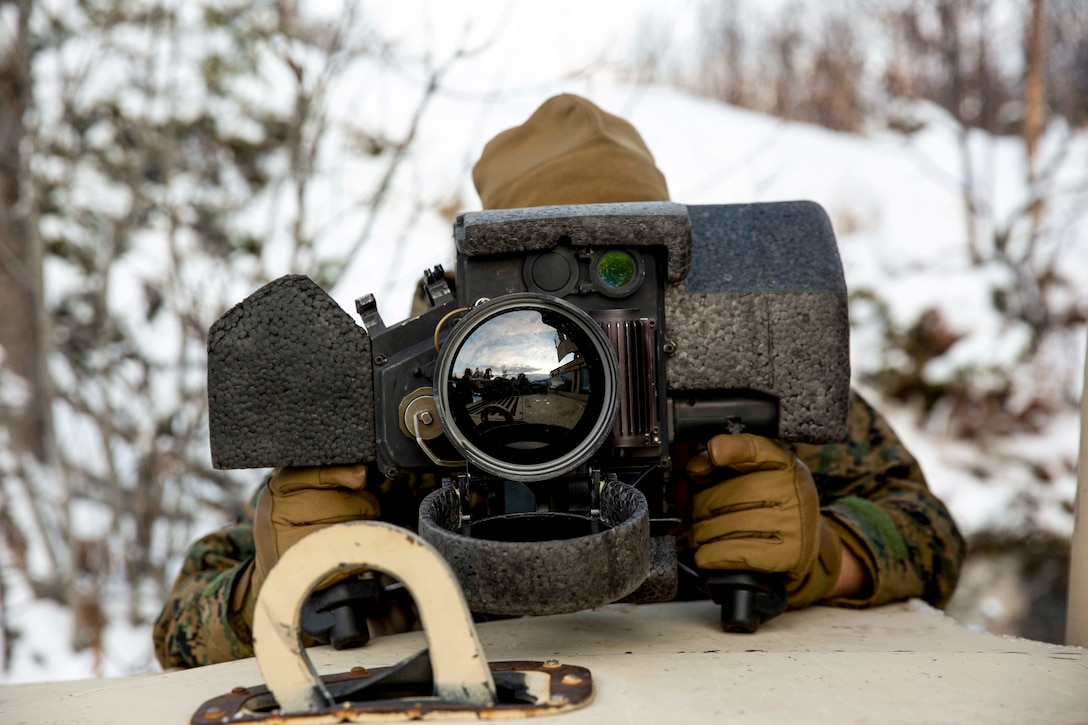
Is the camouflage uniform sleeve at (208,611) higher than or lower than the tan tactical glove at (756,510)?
lower

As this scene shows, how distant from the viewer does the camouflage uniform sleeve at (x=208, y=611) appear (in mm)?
1505

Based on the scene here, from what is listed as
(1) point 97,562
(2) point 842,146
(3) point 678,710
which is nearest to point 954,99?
(2) point 842,146

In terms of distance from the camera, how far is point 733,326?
1.23 m

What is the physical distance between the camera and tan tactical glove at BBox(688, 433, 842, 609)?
1265 mm

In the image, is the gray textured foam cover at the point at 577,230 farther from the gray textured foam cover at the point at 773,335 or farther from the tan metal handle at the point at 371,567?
the tan metal handle at the point at 371,567

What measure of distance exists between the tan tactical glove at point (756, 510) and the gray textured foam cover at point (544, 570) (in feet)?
0.89

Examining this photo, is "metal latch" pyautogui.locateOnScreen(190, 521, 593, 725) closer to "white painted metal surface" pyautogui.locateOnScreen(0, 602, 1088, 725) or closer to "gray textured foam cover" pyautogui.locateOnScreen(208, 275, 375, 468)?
"white painted metal surface" pyautogui.locateOnScreen(0, 602, 1088, 725)

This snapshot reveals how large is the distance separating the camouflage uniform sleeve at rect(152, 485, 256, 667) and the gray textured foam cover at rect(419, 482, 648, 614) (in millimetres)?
602

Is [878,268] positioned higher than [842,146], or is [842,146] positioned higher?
[842,146]

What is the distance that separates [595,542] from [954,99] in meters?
6.18

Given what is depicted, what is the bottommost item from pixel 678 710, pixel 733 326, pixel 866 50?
pixel 678 710

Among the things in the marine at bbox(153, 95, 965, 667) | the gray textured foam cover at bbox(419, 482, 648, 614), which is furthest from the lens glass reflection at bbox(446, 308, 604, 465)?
the marine at bbox(153, 95, 965, 667)

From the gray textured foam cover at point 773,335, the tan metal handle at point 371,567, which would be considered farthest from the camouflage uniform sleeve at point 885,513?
the tan metal handle at point 371,567

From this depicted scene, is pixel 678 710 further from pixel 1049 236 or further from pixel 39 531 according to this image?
pixel 1049 236
